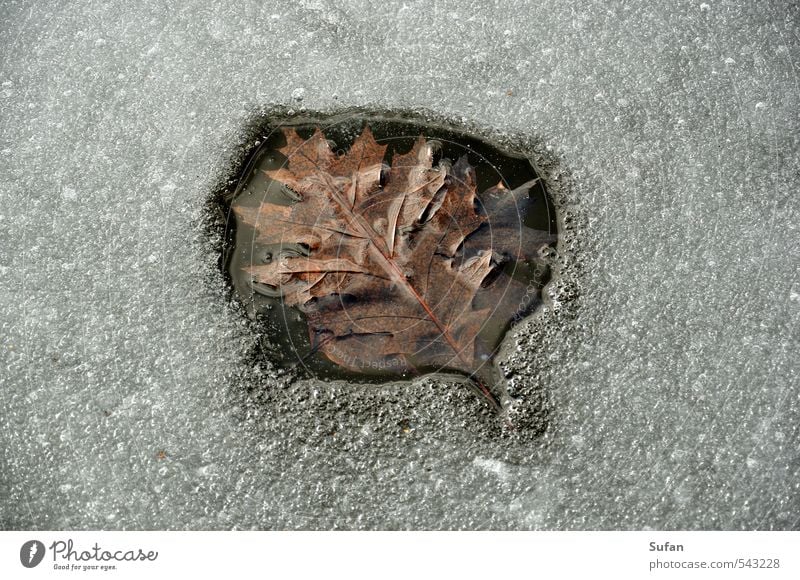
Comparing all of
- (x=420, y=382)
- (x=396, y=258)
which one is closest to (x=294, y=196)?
(x=396, y=258)

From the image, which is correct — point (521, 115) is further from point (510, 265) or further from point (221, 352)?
point (221, 352)

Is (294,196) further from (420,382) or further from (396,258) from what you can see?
(420,382)

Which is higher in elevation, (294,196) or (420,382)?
(294,196)
